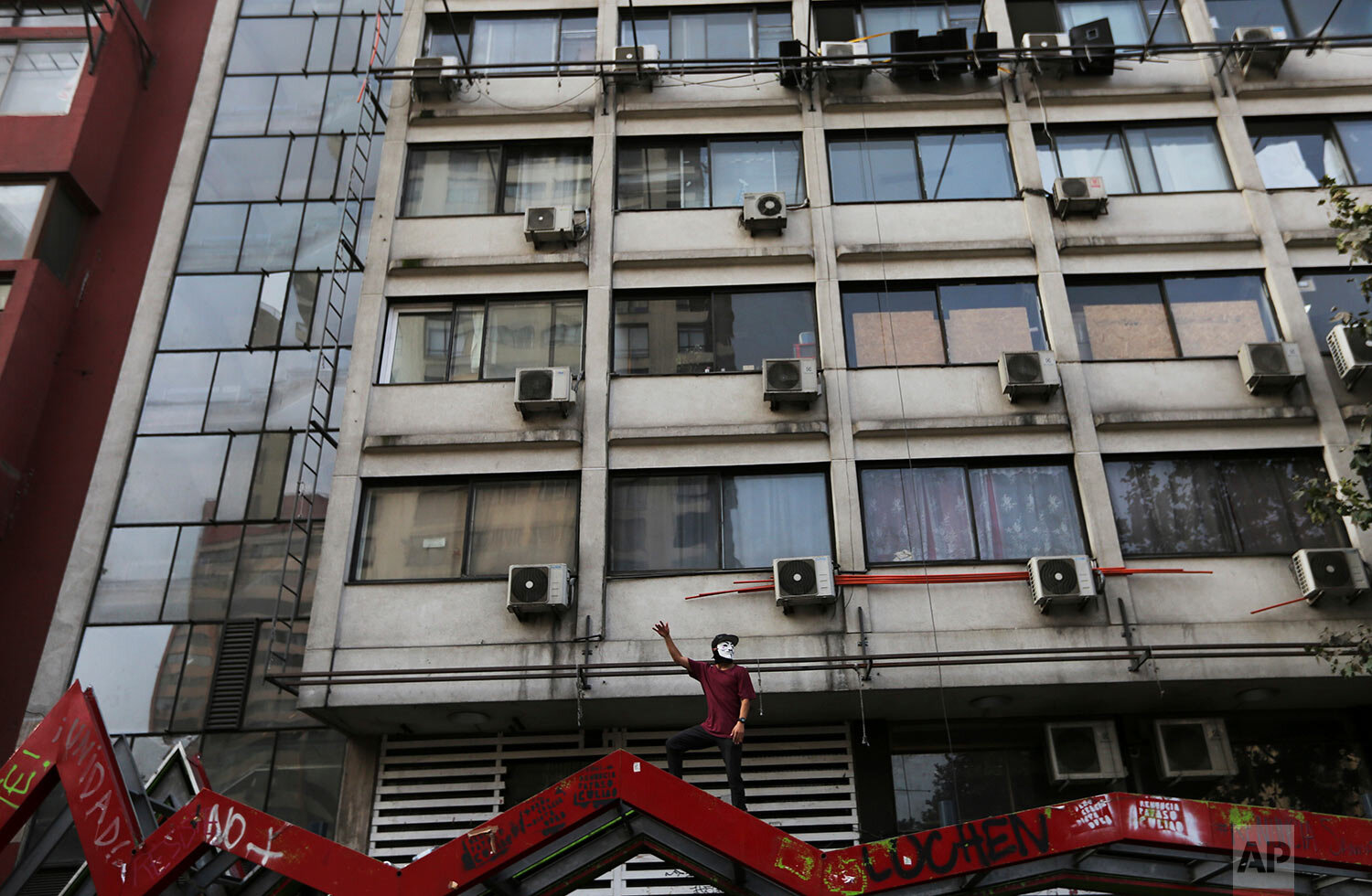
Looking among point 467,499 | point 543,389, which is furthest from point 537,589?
point 543,389

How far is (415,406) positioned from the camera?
540 inches

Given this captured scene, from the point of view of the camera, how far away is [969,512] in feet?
42.5

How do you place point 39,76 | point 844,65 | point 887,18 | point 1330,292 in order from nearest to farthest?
point 1330,292
point 844,65
point 887,18
point 39,76

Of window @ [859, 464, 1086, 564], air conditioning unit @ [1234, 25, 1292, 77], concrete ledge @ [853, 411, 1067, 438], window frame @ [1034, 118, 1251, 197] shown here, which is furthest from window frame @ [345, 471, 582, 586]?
air conditioning unit @ [1234, 25, 1292, 77]

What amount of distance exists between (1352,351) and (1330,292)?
1.70 meters

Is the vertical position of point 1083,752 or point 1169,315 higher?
point 1169,315

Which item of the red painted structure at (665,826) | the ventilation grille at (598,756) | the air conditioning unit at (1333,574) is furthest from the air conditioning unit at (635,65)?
the red painted structure at (665,826)

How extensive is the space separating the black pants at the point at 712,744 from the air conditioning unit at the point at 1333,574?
298 inches

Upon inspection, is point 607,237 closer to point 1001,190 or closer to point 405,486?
point 405,486

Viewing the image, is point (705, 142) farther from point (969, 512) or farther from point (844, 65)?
point (969, 512)

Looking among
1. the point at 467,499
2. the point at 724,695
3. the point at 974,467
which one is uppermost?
the point at 974,467

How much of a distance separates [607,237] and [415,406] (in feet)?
12.4

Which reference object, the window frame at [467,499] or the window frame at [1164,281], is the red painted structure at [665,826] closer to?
the window frame at [467,499]

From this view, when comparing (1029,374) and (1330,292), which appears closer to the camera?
(1029,374)
